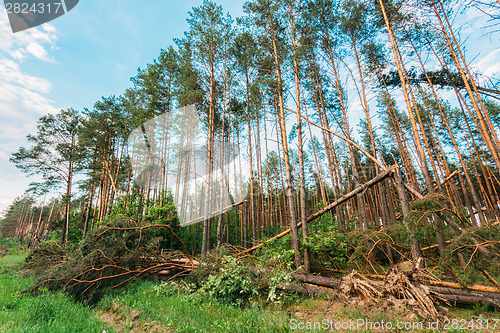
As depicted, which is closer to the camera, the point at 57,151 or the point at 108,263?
the point at 108,263

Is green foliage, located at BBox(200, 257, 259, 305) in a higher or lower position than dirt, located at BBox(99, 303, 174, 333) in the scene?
higher

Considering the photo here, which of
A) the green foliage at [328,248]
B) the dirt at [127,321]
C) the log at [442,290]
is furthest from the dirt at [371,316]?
the dirt at [127,321]

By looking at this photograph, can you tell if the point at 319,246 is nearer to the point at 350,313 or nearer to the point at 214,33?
the point at 350,313

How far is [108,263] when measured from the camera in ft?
16.5

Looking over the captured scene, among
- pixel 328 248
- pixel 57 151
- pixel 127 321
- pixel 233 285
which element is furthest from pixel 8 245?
pixel 328 248

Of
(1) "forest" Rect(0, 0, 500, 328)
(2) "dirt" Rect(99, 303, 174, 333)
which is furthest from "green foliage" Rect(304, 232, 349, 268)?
(2) "dirt" Rect(99, 303, 174, 333)

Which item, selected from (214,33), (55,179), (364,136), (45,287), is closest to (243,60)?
(214,33)

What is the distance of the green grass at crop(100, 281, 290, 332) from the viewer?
2.97 m

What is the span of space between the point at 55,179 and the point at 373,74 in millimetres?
25149

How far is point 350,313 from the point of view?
3.14 meters

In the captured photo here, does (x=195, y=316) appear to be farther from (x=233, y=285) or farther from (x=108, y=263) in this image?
(x=108, y=263)

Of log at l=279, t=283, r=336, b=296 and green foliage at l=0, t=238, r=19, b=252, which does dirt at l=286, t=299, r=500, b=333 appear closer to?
log at l=279, t=283, r=336, b=296

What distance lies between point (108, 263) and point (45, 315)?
1.51 m

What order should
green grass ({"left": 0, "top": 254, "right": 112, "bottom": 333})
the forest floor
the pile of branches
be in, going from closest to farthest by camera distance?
the forest floor < green grass ({"left": 0, "top": 254, "right": 112, "bottom": 333}) < the pile of branches
